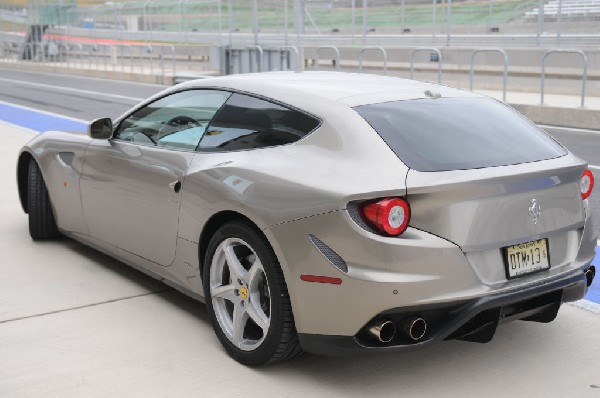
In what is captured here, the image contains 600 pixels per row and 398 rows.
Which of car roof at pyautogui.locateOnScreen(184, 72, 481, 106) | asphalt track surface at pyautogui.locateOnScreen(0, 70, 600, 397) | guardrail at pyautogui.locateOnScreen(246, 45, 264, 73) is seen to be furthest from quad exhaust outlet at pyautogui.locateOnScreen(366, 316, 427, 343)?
guardrail at pyautogui.locateOnScreen(246, 45, 264, 73)

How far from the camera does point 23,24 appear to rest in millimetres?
47000

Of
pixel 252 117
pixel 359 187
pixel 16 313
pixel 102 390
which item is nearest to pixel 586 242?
pixel 359 187

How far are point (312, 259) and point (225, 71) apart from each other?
25.7 meters

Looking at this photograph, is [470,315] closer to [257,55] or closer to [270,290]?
[270,290]

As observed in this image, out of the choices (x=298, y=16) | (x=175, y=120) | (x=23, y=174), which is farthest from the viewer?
(x=298, y=16)

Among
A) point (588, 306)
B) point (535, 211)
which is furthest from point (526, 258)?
point (588, 306)

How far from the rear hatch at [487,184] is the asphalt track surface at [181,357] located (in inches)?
20.9

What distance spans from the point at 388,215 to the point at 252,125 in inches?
45.2

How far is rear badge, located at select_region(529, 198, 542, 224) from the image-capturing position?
376 cm

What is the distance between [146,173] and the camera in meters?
4.81

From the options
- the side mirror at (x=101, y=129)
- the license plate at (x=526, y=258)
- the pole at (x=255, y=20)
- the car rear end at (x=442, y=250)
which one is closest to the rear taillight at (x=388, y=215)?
the car rear end at (x=442, y=250)

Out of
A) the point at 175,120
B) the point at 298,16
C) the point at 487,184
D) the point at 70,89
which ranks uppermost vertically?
the point at 298,16

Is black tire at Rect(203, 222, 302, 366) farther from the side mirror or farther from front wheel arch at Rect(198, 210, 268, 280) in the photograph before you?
the side mirror

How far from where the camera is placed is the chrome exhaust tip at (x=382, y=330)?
352cm
